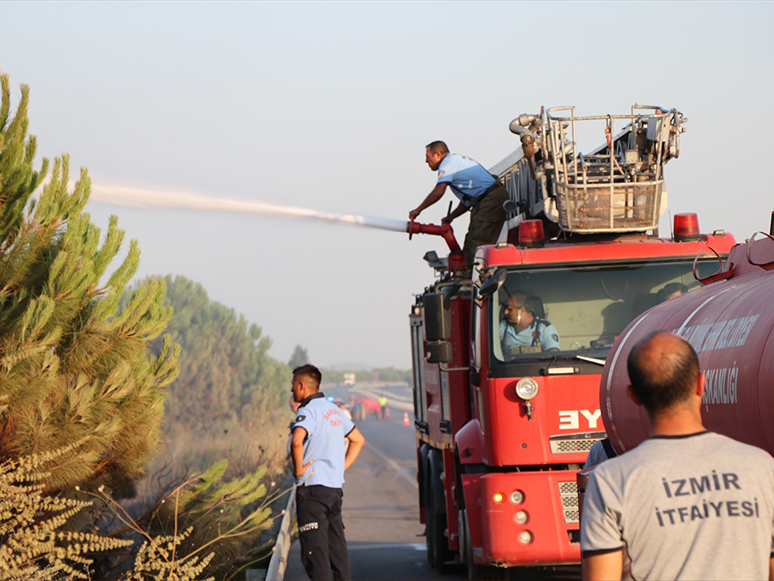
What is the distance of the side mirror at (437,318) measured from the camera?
336 inches

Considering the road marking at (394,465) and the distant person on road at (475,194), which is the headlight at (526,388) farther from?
the road marking at (394,465)

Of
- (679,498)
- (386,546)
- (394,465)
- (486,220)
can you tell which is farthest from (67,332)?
(394,465)

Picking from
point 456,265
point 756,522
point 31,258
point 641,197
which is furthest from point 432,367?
point 756,522

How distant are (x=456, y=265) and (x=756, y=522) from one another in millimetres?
7629

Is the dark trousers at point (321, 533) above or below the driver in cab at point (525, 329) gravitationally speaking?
below

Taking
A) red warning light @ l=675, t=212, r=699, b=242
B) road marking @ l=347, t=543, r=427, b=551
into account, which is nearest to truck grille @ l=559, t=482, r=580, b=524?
red warning light @ l=675, t=212, r=699, b=242

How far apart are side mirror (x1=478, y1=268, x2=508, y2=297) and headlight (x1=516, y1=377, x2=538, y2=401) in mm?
796

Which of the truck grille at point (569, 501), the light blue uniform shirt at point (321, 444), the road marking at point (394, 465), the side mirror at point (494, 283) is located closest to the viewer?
the light blue uniform shirt at point (321, 444)

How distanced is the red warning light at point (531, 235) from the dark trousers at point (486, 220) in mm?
1590

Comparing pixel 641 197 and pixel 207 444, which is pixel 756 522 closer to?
pixel 641 197

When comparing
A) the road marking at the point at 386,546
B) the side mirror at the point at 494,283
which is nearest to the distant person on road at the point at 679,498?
the side mirror at the point at 494,283

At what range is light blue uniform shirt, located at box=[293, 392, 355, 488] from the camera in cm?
745

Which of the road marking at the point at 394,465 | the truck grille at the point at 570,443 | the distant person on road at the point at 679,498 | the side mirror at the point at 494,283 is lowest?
the road marking at the point at 394,465

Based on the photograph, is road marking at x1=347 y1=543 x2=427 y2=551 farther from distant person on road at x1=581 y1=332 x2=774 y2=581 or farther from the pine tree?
distant person on road at x1=581 y1=332 x2=774 y2=581
